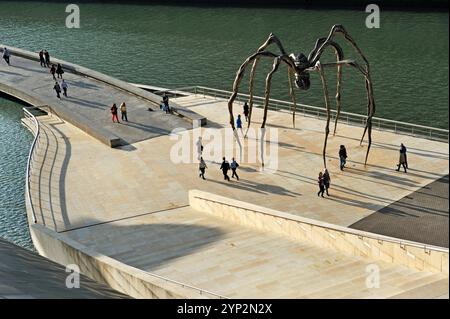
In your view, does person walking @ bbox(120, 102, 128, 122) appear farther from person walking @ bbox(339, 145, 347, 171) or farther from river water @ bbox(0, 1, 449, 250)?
person walking @ bbox(339, 145, 347, 171)

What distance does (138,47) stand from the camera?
6550 cm

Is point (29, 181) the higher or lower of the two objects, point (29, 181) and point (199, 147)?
the lower

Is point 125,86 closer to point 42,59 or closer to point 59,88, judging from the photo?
point 59,88

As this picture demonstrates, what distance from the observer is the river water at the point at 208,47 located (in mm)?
42625

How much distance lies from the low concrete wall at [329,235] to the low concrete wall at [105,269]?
529 cm

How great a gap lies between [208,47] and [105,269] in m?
43.5

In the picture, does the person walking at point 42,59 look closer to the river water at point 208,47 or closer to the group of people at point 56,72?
the group of people at point 56,72

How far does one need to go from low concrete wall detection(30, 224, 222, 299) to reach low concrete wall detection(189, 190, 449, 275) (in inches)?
208

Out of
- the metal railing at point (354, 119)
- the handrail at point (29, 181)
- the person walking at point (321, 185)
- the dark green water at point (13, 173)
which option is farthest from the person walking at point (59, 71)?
the person walking at point (321, 185)

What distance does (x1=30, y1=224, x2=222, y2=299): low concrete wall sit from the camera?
19031mm

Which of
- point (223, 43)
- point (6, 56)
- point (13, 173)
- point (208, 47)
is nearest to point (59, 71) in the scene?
point (6, 56)

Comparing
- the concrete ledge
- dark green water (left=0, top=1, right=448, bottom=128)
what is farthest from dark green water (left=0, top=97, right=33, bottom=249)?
dark green water (left=0, top=1, right=448, bottom=128)

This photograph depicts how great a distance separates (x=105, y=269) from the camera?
22250 millimetres

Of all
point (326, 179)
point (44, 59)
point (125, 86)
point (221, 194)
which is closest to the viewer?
point (326, 179)
